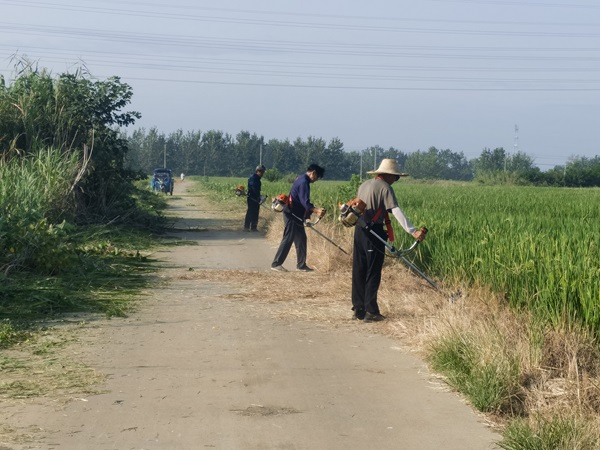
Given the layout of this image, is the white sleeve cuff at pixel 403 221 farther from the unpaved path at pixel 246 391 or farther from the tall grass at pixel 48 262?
the tall grass at pixel 48 262

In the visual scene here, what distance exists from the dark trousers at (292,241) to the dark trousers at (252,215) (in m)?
8.25

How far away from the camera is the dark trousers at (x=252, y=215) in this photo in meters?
24.7

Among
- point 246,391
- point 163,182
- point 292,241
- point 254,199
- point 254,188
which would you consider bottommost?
point 246,391

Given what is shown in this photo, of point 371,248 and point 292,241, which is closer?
point 371,248

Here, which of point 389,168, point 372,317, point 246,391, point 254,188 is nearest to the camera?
point 246,391

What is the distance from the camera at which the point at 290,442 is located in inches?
238

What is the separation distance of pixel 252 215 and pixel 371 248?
565 inches

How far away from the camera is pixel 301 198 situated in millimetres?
15945

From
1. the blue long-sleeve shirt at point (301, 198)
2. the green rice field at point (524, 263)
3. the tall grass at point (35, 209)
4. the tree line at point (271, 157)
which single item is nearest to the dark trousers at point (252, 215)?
the tall grass at point (35, 209)

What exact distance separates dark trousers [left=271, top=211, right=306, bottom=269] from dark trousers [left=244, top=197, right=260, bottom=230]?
A: 8.25 meters

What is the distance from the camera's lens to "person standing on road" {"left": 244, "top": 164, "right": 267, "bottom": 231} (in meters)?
24.2

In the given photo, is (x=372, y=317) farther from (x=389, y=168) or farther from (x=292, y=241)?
(x=292, y=241)

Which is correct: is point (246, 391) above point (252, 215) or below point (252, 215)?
below

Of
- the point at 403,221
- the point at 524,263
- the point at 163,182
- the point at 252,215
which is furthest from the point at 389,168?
the point at 163,182
